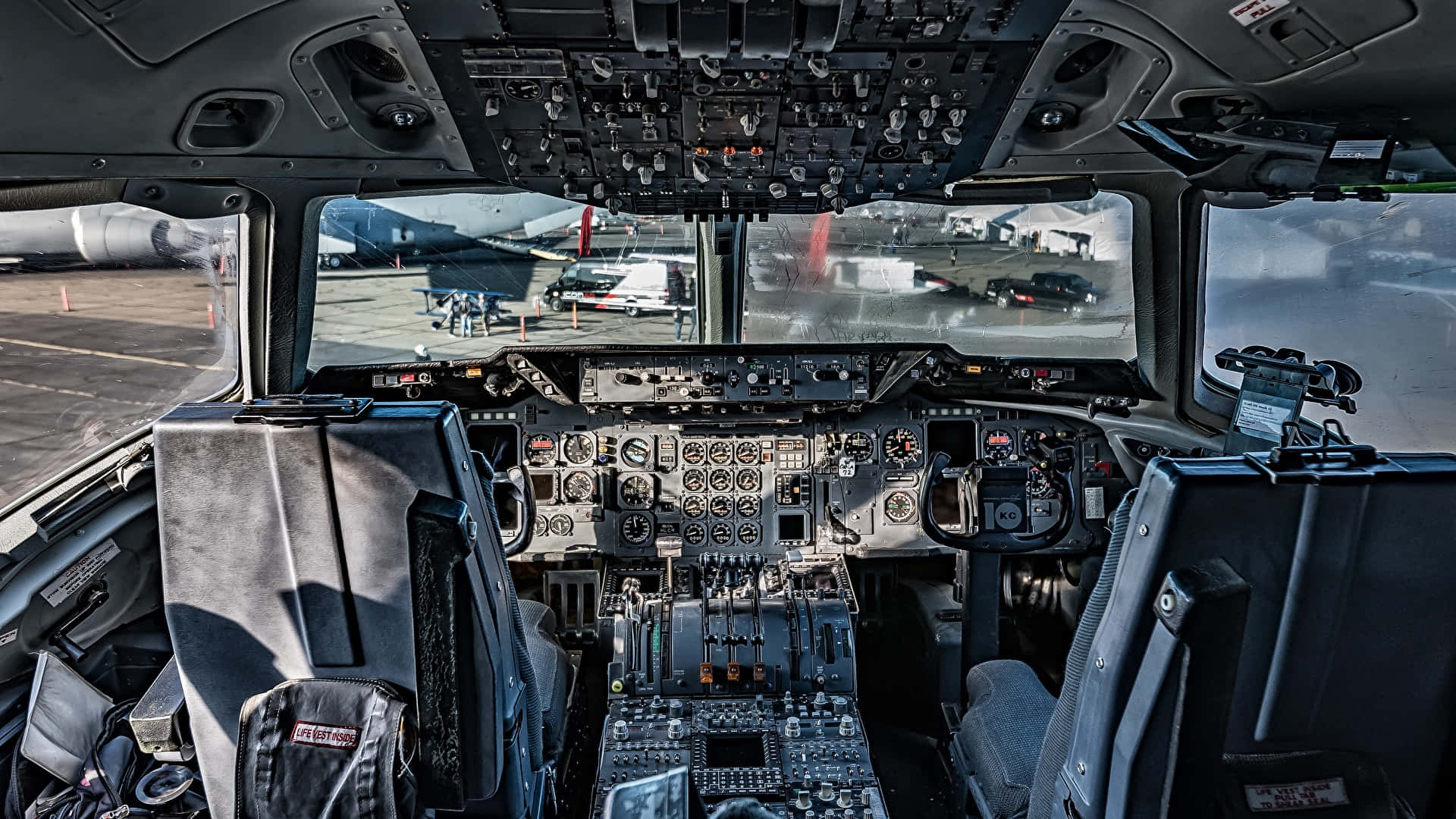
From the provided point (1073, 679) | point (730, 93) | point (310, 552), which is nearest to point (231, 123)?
point (730, 93)

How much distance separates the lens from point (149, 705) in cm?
245

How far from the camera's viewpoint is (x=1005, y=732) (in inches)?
100

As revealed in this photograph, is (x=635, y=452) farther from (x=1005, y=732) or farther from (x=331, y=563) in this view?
(x=331, y=563)

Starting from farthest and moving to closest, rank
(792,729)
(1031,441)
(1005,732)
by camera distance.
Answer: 1. (1031,441)
2. (792,729)
3. (1005,732)

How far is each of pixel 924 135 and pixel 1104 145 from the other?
0.72 m

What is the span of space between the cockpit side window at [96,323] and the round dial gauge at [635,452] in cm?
180

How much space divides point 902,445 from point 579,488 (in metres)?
1.56

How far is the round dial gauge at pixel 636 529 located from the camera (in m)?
4.12

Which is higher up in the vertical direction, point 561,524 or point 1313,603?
point 1313,603

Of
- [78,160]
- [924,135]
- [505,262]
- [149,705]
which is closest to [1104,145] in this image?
[924,135]

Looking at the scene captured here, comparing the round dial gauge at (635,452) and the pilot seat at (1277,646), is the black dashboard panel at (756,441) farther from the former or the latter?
the pilot seat at (1277,646)

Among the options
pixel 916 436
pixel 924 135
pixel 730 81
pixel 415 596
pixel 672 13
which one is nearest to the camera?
pixel 415 596

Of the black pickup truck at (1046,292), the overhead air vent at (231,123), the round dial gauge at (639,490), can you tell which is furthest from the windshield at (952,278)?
the overhead air vent at (231,123)

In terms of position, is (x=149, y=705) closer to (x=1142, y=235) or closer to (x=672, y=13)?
(x=672, y=13)
